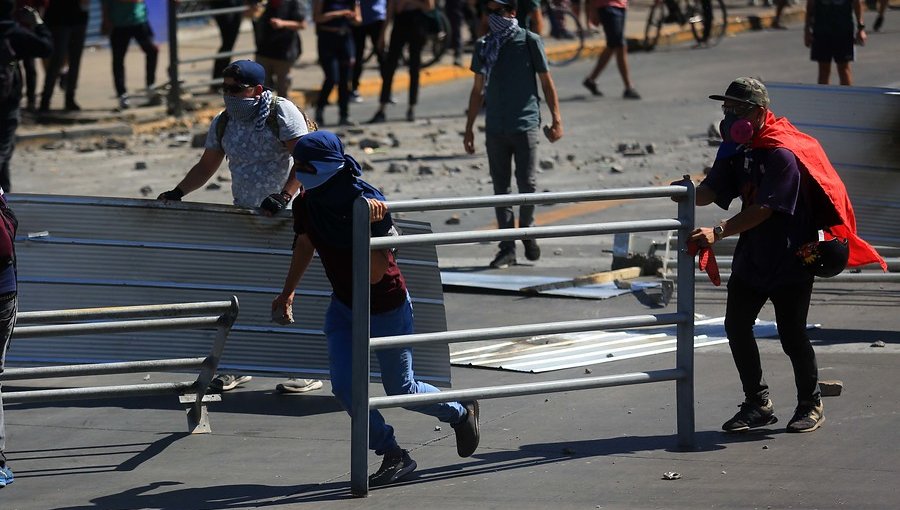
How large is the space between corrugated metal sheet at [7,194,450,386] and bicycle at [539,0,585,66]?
1473 cm

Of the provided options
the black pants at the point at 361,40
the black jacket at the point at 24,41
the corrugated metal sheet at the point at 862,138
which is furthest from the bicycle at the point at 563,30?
the corrugated metal sheet at the point at 862,138

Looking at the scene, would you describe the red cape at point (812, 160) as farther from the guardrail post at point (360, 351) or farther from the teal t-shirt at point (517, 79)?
the teal t-shirt at point (517, 79)

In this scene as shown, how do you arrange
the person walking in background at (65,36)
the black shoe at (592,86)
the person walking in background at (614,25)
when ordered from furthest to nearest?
the black shoe at (592,86), the person walking in background at (614,25), the person walking in background at (65,36)

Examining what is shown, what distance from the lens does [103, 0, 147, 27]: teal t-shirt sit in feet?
57.8

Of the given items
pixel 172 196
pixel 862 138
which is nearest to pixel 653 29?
pixel 862 138

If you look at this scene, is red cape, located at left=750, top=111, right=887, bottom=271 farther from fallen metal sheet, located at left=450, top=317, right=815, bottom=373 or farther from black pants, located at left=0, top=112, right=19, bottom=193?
black pants, located at left=0, top=112, right=19, bottom=193

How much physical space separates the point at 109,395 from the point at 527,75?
4.62m

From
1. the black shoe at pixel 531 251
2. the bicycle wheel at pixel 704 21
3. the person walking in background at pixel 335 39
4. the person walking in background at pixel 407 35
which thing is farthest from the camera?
the bicycle wheel at pixel 704 21

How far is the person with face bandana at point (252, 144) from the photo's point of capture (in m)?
7.20

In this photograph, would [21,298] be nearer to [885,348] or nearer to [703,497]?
[703,497]

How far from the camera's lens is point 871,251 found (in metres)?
6.48

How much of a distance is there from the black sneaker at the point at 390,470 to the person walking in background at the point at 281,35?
1040 centimetres

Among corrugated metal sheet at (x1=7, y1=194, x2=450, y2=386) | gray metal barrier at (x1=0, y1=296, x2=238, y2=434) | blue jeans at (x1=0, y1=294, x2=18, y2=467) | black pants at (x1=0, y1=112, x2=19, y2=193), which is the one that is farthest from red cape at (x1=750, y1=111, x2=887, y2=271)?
black pants at (x1=0, y1=112, x2=19, y2=193)

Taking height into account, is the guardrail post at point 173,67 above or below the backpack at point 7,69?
below
